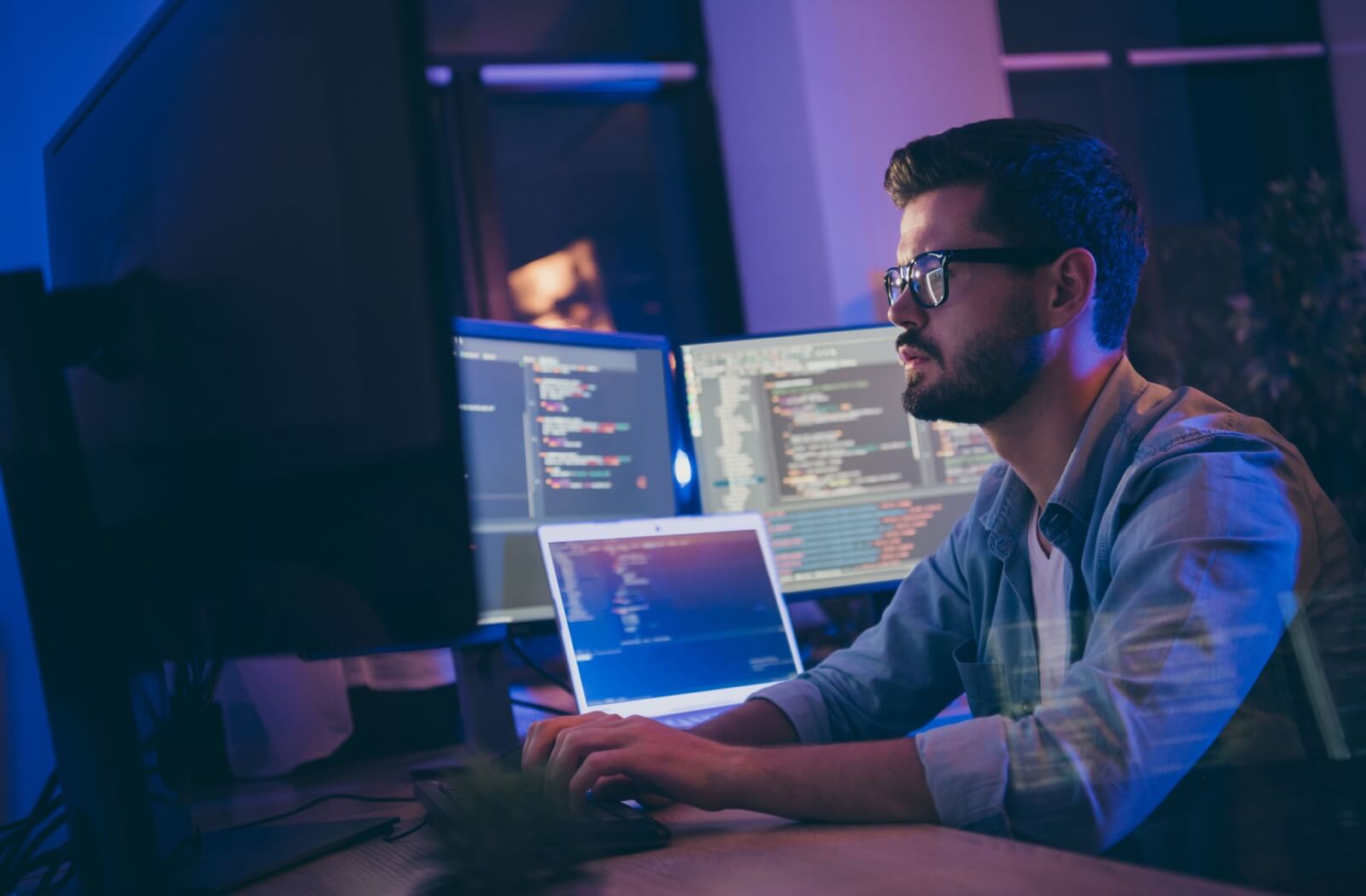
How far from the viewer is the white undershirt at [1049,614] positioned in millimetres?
1092

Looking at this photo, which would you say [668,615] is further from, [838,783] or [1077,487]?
[838,783]

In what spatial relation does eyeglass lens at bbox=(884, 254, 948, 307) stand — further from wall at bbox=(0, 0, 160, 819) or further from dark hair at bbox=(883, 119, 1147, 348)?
wall at bbox=(0, 0, 160, 819)

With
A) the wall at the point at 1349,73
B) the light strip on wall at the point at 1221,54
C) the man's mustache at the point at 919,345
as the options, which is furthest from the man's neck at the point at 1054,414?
the wall at the point at 1349,73

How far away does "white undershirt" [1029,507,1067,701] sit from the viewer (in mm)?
1092

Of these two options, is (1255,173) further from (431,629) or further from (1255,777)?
(431,629)

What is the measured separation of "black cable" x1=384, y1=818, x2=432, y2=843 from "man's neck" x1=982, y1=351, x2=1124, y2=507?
731 millimetres

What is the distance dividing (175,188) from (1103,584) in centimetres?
82

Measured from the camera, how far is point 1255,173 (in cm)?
353

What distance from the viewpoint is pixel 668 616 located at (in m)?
1.42

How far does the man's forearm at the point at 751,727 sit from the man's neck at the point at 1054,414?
1.26ft

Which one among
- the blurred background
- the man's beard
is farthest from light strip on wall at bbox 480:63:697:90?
the man's beard

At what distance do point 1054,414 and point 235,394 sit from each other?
0.87 m

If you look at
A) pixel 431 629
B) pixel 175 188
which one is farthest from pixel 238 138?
pixel 431 629

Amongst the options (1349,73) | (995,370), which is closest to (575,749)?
(995,370)
